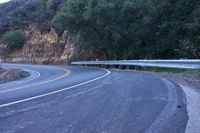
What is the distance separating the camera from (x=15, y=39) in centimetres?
6147

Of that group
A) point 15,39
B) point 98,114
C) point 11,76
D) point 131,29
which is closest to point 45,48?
point 15,39

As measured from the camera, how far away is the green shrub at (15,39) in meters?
61.7

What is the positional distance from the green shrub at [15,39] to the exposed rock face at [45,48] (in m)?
0.98

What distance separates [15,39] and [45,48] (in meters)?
6.48

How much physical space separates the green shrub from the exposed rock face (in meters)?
0.98

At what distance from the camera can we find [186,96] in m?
9.77

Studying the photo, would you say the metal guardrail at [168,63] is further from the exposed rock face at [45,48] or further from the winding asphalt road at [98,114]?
the exposed rock face at [45,48]

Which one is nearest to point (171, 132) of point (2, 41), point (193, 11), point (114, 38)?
point (193, 11)

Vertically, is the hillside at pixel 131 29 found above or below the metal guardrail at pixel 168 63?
above

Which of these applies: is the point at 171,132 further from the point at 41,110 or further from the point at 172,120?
the point at 41,110

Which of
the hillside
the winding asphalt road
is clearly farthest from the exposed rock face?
the winding asphalt road


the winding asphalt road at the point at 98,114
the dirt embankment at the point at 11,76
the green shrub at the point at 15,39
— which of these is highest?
the green shrub at the point at 15,39

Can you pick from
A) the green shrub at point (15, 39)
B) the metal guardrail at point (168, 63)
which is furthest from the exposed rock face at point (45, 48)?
the metal guardrail at point (168, 63)

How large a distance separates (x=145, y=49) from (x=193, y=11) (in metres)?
6.97
